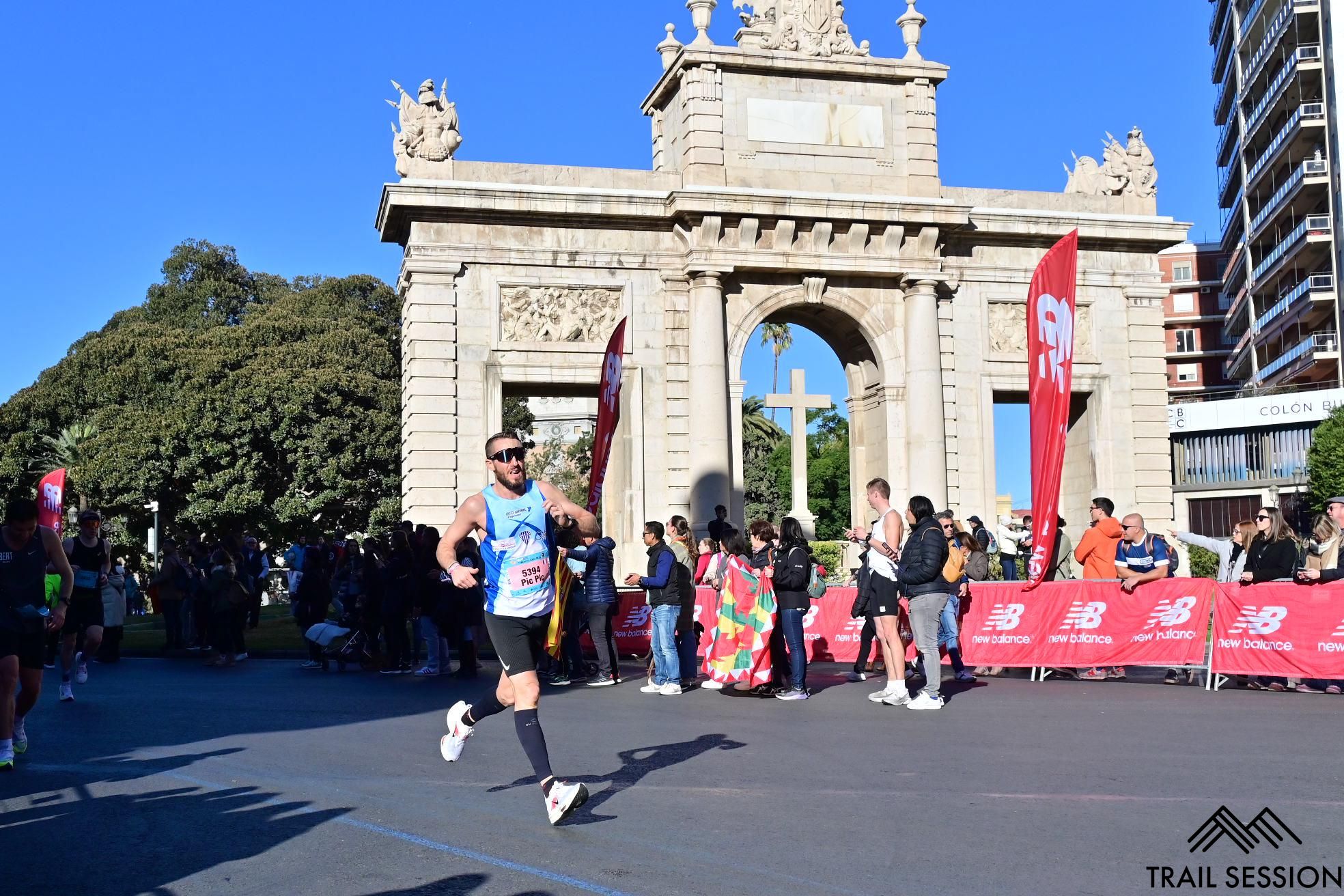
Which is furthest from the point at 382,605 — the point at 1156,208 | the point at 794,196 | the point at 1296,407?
the point at 1296,407

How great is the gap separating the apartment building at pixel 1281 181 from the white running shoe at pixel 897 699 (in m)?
48.0

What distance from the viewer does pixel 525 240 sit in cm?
2659

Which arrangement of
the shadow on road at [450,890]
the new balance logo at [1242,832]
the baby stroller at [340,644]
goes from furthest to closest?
the baby stroller at [340,644] → the new balance logo at [1242,832] → the shadow on road at [450,890]

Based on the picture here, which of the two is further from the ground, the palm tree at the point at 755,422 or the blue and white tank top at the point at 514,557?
the palm tree at the point at 755,422

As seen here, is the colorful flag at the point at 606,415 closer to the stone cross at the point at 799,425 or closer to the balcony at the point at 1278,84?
the stone cross at the point at 799,425

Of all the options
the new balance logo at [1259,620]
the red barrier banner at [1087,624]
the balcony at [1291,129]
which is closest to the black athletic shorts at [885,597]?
the red barrier banner at [1087,624]

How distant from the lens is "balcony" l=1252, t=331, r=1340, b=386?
185 feet

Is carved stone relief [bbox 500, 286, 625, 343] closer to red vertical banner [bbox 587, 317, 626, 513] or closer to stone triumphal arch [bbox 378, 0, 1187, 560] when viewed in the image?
stone triumphal arch [bbox 378, 0, 1187, 560]

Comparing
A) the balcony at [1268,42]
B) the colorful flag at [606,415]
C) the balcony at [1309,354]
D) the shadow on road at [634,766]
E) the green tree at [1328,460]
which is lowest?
the shadow on road at [634,766]

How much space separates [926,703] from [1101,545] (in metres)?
4.76

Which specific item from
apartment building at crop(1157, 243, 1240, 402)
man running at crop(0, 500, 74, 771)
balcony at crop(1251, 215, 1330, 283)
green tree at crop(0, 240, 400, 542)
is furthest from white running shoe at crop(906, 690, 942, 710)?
apartment building at crop(1157, 243, 1240, 402)

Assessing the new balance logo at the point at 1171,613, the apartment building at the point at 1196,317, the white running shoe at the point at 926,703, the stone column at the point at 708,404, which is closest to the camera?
the white running shoe at the point at 926,703

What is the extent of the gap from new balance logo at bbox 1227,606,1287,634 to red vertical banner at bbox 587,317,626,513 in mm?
8496

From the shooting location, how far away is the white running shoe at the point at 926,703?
40.9 feet
